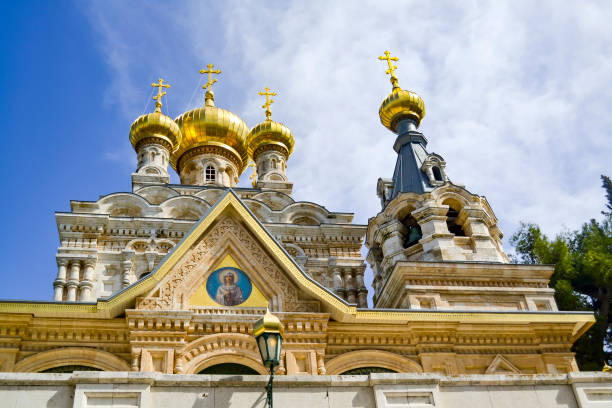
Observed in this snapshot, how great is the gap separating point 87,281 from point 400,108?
1127 centimetres

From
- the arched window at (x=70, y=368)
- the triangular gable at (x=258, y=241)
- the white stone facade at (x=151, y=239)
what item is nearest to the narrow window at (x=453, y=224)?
the white stone facade at (x=151, y=239)

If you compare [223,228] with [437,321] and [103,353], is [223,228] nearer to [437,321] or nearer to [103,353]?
[103,353]

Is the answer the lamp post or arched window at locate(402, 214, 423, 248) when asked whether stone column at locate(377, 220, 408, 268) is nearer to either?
arched window at locate(402, 214, 423, 248)

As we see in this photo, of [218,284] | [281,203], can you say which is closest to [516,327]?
[218,284]

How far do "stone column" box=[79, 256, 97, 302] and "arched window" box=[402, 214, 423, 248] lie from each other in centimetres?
755

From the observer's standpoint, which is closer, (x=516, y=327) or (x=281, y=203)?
(x=516, y=327)

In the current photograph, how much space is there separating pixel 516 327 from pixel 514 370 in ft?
2.28

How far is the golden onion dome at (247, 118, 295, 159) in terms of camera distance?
2308 cm

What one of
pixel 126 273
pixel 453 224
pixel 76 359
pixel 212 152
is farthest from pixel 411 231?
pixel 76 359

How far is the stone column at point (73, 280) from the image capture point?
14709 mm

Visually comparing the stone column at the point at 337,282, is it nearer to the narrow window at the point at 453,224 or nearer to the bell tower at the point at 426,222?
the bell tower at the point at 426,222

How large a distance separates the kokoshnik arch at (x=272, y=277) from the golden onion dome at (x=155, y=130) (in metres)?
0.04

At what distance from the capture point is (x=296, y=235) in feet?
56.6

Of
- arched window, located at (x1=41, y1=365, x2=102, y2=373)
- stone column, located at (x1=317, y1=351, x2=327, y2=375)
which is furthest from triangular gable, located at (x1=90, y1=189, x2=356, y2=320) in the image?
arched window, located at (x1=41, y1=365, x2=102, y2=373)
